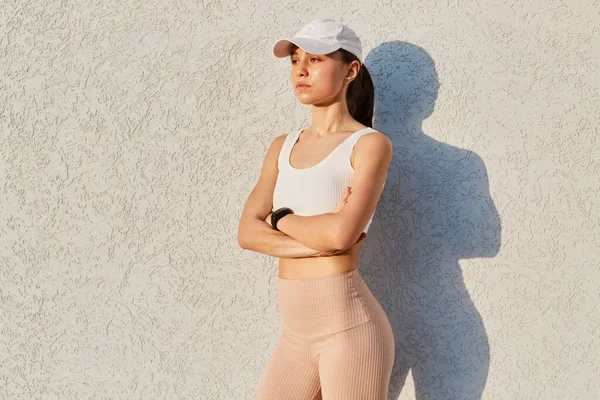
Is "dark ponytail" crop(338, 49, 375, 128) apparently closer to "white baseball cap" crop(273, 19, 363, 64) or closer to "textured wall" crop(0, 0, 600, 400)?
"white baseball cap" crop(273, 19, 363, 64)

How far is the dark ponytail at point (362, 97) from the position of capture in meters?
3.62

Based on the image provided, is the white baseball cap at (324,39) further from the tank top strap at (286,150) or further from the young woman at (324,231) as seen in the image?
the tank top strap at (286,150)

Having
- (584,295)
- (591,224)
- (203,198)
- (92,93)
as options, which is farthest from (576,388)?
(92,93)

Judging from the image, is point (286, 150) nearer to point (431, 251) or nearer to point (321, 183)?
point (321, 183)

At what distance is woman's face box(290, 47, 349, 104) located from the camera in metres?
3.36

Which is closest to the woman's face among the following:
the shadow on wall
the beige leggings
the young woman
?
the young woman

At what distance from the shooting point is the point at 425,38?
4.00 meters

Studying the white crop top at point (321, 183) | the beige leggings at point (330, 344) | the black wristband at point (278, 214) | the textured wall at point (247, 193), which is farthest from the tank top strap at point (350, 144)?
the textured wall at point (247, 193)

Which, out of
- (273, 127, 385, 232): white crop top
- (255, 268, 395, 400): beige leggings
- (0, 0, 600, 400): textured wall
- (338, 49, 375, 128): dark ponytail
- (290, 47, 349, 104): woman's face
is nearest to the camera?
(255, 268, 395, 400): beige leggings

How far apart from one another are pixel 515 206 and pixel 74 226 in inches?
92.1

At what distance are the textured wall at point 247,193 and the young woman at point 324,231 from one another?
0.55 metres

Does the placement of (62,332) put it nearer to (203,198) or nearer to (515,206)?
(203,198)

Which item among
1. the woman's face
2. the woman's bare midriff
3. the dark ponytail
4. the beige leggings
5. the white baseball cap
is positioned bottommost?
the beige leggings

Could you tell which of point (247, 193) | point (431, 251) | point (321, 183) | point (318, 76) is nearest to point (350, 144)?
point (321, 183)
